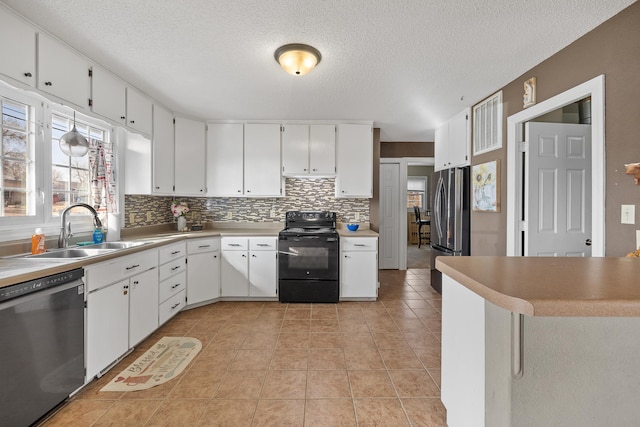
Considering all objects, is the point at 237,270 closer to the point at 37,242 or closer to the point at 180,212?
the point at 180,212

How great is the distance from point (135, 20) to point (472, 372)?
267 cm

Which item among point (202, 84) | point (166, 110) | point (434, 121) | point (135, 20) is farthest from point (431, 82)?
point (166, 110)

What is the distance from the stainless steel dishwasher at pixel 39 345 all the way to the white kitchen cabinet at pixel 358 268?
2458mm

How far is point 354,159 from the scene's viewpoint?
3.73 meters

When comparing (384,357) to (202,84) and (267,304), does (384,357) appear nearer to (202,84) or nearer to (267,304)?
(267,304)

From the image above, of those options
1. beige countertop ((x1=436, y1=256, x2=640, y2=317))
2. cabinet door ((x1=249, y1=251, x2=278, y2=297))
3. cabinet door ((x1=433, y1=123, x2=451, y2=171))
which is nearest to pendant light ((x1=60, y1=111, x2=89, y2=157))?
cabinet door ((x1=249, y1=251, x2=278, y2=297))

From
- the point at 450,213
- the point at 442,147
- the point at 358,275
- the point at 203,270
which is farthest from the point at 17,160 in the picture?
the point at 442,147

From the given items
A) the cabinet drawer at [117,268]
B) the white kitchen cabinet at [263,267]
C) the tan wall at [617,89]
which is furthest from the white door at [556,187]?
the cabinet drawer at [117,268]

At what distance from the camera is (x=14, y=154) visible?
1968 millimetres

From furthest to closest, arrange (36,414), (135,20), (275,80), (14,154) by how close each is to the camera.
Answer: (275,80)
(14,154)
(135,20)
(36,414)

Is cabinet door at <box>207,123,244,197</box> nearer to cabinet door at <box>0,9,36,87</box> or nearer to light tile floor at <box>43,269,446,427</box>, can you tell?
light tile floor at <box>43,269,446,427</box>

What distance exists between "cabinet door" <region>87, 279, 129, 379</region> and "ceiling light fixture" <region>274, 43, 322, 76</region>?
2.06 meters

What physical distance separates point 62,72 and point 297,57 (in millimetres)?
1632

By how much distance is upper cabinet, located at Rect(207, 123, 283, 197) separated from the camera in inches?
146
